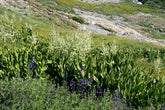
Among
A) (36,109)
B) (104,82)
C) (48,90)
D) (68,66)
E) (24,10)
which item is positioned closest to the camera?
(36,109)

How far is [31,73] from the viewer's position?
5.31m

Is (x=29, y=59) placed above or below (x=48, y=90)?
above

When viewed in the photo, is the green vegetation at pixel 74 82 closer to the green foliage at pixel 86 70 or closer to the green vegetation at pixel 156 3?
the green foliage at pixel 86 70

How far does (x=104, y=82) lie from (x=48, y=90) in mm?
1735

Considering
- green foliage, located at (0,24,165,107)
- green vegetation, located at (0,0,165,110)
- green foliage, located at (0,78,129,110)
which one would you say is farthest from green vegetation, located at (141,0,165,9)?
green foliage, located at (0,78,129,110)

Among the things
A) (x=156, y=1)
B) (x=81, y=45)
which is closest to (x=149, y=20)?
(x=156, y=1)

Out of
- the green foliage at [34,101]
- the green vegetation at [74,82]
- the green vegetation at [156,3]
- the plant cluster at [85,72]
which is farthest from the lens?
the green vegetation at [156,3]

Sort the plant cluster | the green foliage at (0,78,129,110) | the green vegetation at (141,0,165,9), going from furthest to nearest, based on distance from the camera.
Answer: the green vegetation at (141,0,165,9), the plant cluster, the green foliage at (0,78,129,110)

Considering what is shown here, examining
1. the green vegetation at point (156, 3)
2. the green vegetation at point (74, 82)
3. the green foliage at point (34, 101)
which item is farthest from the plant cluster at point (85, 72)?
the green vegetation at point (156, 3)

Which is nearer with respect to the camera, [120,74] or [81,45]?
[120,74]

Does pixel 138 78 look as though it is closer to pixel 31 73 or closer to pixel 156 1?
Answer: pixel 31 73

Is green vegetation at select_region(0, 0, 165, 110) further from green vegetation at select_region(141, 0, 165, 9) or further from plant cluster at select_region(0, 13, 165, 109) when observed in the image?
green vegetation at select_region(141, 0, 165, 9)

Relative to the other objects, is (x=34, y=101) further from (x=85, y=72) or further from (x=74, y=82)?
(x=85, y=72)

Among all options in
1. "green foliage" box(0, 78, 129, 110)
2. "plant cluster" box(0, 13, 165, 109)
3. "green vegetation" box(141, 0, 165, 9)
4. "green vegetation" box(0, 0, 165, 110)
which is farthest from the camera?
"green vegetation" box(141, 0, 165, 9)
